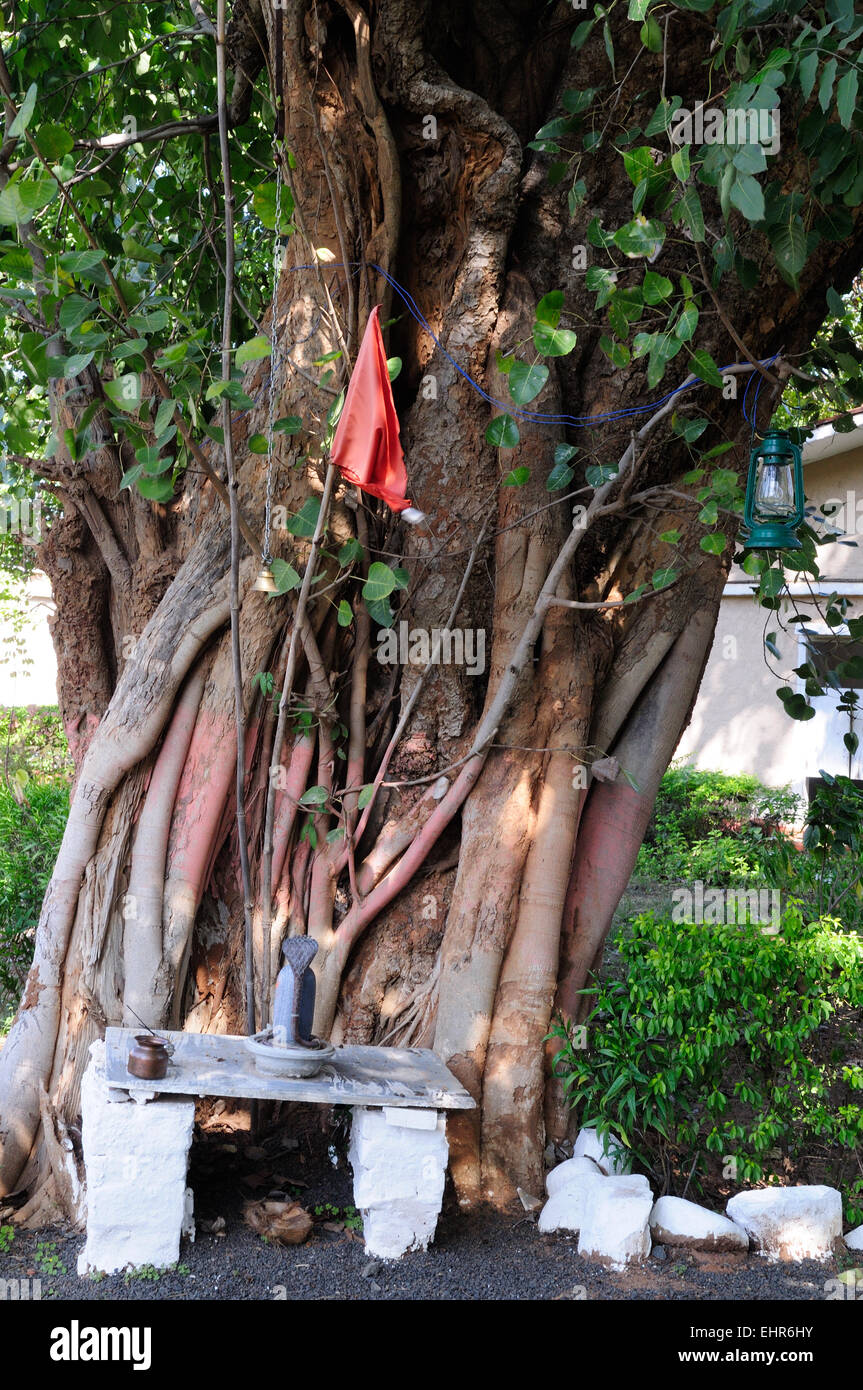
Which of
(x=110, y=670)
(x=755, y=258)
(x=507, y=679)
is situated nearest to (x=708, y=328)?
(x=755, y=258)

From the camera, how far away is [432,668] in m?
4.32

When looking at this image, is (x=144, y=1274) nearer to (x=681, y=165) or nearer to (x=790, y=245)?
(x=681, y=165)

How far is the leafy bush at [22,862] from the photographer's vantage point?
5.63m

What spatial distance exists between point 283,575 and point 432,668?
31.6 inches

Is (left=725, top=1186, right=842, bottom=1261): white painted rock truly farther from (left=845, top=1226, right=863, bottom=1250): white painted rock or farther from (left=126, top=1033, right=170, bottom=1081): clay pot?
(left=126, top=1033, right=170, bottom=1081): clay pot

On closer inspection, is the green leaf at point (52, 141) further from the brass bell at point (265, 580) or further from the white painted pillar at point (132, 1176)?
the white painted pillar at point (132, 1176)

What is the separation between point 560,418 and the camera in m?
4.13

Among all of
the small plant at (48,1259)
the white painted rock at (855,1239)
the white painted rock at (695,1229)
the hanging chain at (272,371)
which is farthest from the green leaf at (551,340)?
the small plant at (48,1259)

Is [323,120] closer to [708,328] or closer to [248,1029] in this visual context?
[708,328]

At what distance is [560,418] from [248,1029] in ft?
8.25

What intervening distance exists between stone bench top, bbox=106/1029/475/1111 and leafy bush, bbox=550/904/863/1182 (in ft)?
1.92

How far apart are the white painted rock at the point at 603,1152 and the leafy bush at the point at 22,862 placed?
2.94 m

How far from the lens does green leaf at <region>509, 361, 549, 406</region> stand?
326 centimetres

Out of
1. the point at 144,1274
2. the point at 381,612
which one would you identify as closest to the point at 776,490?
the point at 381,612
